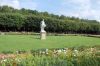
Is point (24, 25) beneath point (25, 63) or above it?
beneath

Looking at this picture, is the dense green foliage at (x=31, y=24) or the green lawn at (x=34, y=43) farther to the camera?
the dense green foliage at (x=31, y=24)

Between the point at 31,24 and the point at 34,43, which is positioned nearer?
the point at 34,43

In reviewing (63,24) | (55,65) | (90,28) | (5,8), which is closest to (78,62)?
(55,65)

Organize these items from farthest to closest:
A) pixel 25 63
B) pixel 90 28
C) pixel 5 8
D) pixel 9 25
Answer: pixel 5 8, pixel 90 28, pixel 9 25, pixel 25 63

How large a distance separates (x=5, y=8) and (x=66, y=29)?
20726 millimetres

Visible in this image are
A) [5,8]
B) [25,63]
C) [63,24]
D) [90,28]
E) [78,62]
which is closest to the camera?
[25,63]

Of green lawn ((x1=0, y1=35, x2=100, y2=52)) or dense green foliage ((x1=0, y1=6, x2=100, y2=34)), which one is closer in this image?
green lawn ((x1=0, y1=35, x2=100, y2=52))

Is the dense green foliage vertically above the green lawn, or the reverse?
the green lawn

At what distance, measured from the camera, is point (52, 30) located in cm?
6919

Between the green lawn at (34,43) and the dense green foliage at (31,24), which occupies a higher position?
the green lawn at (34,43)

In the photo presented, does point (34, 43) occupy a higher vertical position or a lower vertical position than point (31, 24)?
higher

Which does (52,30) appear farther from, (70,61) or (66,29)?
(70,61)

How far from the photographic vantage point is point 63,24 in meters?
70.8

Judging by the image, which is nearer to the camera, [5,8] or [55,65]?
[55,65]
